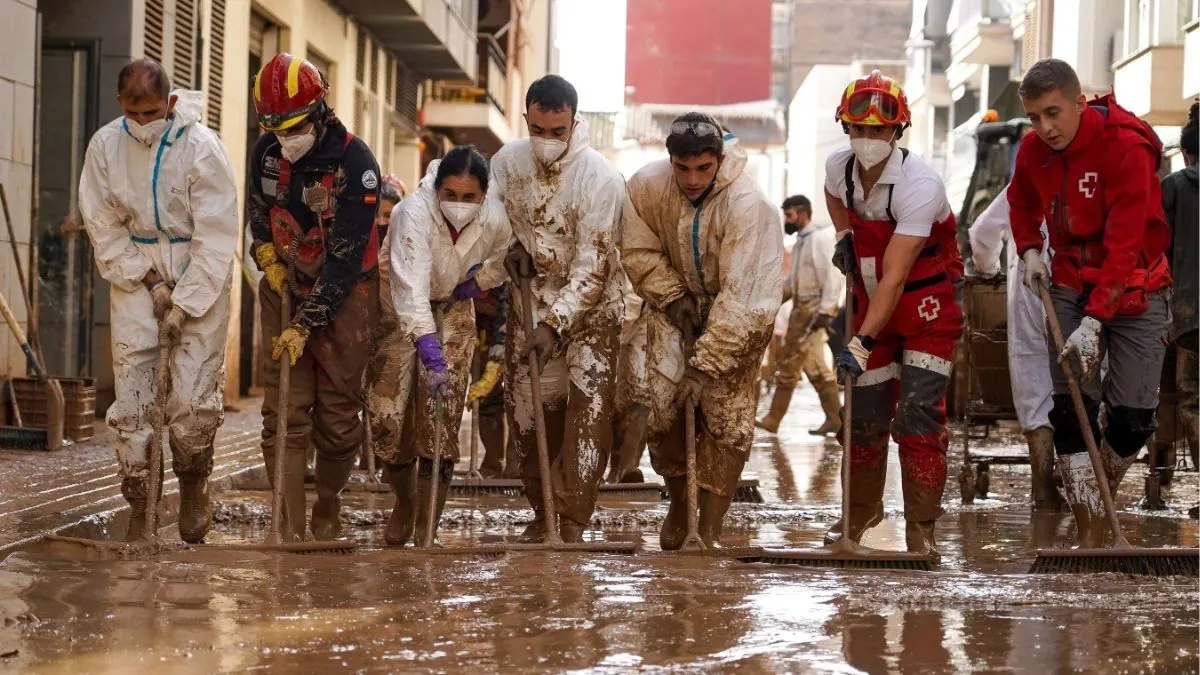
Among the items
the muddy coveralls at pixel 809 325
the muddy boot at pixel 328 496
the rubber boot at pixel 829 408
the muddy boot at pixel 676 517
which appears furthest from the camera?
the muddy coveralls at pixel 809 325

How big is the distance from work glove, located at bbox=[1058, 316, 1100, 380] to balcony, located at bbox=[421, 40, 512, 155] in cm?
2222

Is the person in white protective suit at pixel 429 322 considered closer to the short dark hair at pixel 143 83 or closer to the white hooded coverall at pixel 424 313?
the white hooded coverall at pixel 424 313

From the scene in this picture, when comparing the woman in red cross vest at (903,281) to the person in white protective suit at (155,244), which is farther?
the person in white protective suit at (155,244)

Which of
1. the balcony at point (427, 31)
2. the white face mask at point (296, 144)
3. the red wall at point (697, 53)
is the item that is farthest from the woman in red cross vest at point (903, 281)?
the red wall at point (697, 53)

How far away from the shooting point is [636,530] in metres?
8.41

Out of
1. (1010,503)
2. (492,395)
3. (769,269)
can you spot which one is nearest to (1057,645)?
(769,269)

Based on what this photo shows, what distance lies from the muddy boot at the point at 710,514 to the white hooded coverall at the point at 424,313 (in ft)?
3.23

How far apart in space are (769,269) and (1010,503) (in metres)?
3.21

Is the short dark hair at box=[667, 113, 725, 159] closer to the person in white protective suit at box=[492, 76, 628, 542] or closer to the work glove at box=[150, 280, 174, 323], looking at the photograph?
the person in white protective suit at box=[492, 76, 628, 542]

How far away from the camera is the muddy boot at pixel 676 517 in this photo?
7230 mm

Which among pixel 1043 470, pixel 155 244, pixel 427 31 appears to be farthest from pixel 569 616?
pixel 427 31

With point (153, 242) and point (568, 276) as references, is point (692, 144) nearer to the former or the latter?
point (568, 276)

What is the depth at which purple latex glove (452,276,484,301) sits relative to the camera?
289 inches

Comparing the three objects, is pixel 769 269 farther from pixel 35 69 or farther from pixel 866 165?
pixel 35 69
